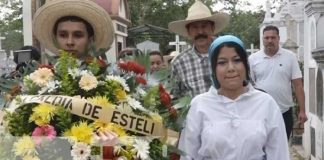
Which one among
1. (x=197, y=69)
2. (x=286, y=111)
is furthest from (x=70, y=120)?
(x=286, y=111)

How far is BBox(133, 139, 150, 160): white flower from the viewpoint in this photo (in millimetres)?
2623

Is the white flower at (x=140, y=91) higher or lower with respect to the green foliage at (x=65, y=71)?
lower

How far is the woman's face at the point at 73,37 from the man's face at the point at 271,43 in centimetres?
410

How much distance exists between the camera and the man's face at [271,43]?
23.9ft

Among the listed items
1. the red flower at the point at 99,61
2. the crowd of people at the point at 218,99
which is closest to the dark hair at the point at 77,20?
the crowd of people at the point at 218,99

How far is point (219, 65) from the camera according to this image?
3.29 metres

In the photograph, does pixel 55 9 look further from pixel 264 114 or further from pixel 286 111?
pixel 286 111

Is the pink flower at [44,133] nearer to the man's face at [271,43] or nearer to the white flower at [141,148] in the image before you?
the white flower at [141,148]

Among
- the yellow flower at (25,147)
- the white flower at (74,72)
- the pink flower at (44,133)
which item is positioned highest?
the white flower at (74,72)

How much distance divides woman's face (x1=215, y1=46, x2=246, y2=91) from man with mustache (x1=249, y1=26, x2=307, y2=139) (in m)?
3.82

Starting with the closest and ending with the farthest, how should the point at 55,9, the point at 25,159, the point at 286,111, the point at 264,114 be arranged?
the point at 25,159 < the point at 264,114 < the point at 55,9 < the point at 286,111

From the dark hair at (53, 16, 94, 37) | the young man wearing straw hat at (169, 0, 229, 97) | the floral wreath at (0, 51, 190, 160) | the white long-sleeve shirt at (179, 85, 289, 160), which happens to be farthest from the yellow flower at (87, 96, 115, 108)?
the young man wearing straw hat at (169, 0, 229, 97)

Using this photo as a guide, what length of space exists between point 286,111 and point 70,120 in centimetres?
491

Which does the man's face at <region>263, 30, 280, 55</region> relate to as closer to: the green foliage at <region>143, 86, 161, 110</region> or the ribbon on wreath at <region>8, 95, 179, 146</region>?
the green foliage at <region>143, 86, 161, 110</region>
